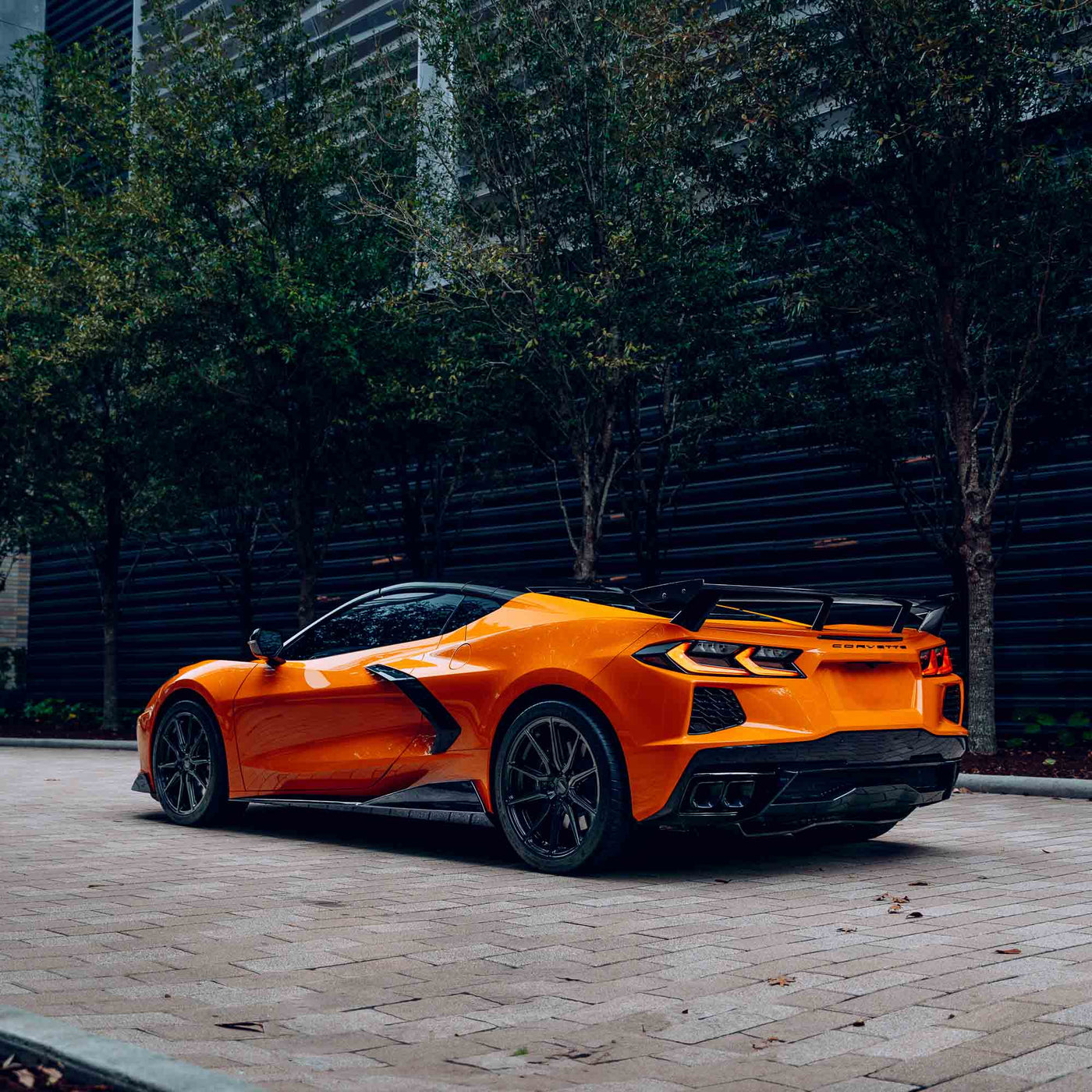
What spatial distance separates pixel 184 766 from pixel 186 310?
9.82 m

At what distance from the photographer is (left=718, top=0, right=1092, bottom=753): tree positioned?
11297 millimetres

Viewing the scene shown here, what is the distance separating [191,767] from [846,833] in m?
3.89

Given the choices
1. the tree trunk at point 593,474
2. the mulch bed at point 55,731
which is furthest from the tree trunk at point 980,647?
the mulch bed at point 55,731

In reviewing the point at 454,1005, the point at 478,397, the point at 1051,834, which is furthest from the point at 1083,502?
the point at 454,1005

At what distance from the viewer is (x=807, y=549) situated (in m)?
17.0

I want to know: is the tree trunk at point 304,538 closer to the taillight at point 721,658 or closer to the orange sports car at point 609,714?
the orange sports car at point 609,714

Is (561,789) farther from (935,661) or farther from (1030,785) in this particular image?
(1030,785)

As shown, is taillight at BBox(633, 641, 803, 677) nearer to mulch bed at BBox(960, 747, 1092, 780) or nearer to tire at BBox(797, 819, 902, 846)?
A: tire at BBox(797, 819, 902, 846)

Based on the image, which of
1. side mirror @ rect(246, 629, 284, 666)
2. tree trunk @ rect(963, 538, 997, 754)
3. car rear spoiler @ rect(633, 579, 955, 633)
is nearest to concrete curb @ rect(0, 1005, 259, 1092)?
car rear spoiler @ rect(633, 579, 955, 633)

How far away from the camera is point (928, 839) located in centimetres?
759

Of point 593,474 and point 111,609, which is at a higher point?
point 593,474

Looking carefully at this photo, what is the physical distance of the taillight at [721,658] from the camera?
19.4 feet

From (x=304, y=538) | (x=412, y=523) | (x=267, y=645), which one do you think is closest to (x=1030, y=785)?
(x=267, y=645)

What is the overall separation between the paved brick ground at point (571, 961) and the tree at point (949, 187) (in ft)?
19.9
